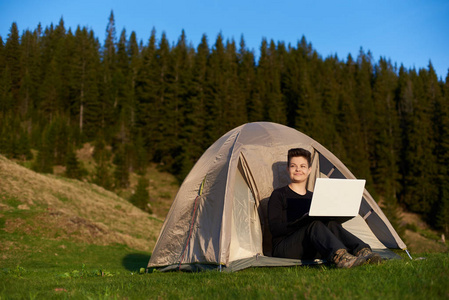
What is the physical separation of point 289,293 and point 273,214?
300 centimetres

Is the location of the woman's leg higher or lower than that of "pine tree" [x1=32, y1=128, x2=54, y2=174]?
lower

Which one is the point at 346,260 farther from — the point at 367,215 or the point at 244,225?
the point at 367,215

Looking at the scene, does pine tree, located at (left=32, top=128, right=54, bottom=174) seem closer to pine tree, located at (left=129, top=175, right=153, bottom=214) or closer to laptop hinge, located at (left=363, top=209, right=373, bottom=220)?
pine tree, located at (left=129, top=175, right=153, bottom=214)

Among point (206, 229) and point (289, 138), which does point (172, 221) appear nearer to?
point (206, 229)

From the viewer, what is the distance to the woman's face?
260 inches

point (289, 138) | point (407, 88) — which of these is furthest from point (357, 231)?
point (407, 88)

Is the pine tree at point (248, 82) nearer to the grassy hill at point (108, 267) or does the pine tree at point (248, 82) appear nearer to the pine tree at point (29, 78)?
the grassy hill at point (108, 267)

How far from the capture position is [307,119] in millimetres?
58062

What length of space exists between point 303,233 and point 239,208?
5.59ft

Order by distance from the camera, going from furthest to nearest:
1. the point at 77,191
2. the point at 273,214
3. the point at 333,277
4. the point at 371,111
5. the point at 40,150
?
the point at 371,111 < the point at 40,150 < the point at 77,191 < the point at 273,214 < the point at 333,277

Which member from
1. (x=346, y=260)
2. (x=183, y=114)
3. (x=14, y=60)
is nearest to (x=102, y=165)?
(x=183, y=114)

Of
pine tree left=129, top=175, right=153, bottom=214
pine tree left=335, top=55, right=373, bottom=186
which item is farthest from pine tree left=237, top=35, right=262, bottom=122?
pine tree left=129, top=175, right=153, bottom=214

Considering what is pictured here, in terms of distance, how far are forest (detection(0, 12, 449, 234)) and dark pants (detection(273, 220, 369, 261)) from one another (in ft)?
131

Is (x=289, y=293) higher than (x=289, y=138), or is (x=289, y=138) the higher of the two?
(x=289, y=138)
